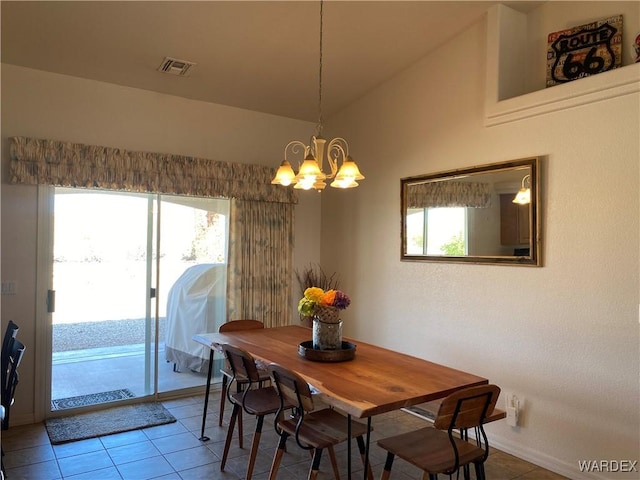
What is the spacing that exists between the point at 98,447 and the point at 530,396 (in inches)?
123

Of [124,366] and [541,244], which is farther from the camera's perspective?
[124,366]

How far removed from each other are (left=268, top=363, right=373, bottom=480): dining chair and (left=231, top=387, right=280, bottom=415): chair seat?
204 millimetres

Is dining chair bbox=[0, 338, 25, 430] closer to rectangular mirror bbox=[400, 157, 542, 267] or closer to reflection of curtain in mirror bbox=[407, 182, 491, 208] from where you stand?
rectangular mirror bbox=[400, 157, 542, 267]

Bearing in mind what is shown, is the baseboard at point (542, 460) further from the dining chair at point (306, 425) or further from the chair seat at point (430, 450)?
the dining chair at point (306, 425)

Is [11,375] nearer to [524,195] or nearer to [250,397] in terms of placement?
[250,397]

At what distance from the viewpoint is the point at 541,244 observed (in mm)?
3188

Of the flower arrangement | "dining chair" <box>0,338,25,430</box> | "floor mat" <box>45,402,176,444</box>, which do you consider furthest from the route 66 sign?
"floor mat" <box>45,402,176,444</box>

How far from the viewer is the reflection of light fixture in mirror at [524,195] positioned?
327cm

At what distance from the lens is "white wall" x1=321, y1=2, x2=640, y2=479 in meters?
2.79

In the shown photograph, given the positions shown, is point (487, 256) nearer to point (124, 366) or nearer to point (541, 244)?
point (541, 244)

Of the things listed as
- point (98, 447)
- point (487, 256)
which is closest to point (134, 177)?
point (98, 447)

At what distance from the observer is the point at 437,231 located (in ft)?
13.0

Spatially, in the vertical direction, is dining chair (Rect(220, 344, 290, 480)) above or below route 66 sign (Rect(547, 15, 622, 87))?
below

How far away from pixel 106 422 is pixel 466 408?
3.04 m
